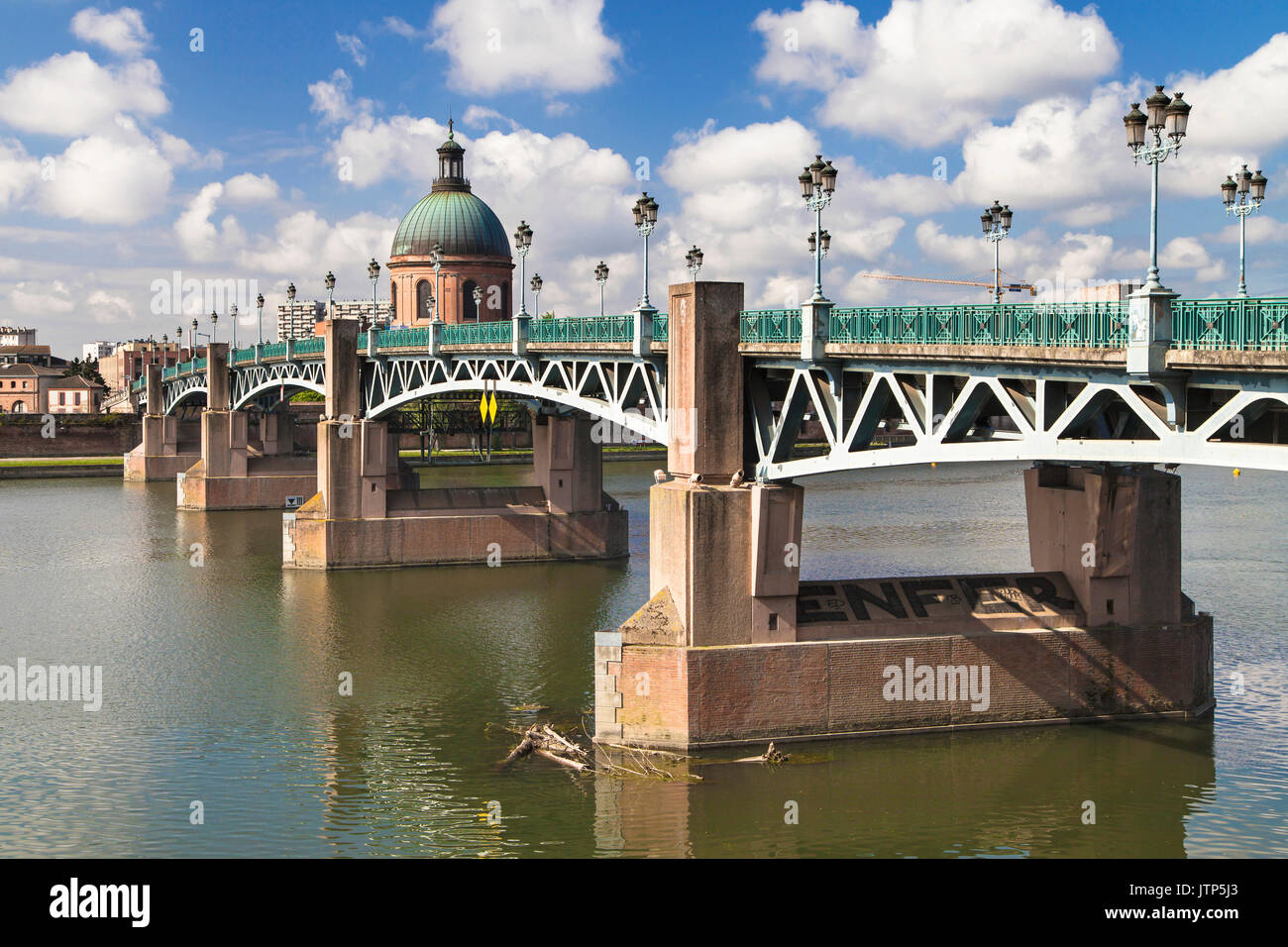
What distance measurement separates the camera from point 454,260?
7900 centimetres

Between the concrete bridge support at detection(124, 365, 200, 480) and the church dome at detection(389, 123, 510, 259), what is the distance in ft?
66.8

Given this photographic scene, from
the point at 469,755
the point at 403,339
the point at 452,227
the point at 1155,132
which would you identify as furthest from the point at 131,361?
the point at 1155,132

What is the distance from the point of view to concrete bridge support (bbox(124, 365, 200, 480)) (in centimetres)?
8706

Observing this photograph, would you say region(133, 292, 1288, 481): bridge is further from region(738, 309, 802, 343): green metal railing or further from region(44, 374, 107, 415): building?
region(44, 374, 107, 415): building

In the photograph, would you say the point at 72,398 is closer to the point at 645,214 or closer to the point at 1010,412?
the point at 645,214

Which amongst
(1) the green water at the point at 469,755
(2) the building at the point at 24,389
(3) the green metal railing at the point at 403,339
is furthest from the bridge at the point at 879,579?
(2) the building at the point at 24,389

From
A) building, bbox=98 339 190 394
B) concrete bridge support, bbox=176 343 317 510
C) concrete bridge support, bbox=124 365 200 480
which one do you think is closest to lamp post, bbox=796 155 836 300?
concrete bridge support, bbox=176 343 317 510

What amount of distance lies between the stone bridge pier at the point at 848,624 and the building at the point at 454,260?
180ft

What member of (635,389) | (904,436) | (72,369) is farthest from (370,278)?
(72,369)

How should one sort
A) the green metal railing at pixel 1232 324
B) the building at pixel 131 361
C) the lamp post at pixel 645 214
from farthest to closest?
the building at pixel 131 361
the lamp post at pixel 645 214
the green metal railing at pixel 1232 324

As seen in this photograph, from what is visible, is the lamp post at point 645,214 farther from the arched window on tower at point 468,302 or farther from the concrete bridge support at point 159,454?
the concrete bridge support at point 159,454

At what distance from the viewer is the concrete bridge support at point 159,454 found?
286ft

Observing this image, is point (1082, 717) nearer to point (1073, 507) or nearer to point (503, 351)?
point (1073, 507)
